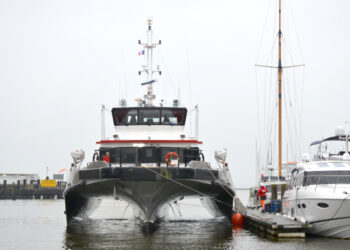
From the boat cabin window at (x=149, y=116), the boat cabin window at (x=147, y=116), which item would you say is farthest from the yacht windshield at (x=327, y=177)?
the boat cabin window at (x=149, y=116)

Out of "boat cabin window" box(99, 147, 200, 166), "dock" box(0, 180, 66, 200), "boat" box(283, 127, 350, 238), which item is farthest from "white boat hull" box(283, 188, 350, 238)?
"dock" box(0, 180, 66, 200)

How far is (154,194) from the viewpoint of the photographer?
2053 centimetres

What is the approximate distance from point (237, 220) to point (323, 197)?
7703mm

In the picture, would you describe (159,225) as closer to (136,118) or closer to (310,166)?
(136,118)

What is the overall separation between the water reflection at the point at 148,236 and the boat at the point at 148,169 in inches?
30.3

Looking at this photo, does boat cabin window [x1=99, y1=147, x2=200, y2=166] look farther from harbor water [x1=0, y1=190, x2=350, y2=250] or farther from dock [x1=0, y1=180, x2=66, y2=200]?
dock [x1=0, y1=180, x2=66, y2=200]

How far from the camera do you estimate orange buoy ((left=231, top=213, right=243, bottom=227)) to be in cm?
2530

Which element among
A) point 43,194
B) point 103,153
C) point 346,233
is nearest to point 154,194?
point 103,153

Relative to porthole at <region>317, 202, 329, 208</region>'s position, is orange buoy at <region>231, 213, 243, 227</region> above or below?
below

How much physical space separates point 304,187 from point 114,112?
29.9 feet

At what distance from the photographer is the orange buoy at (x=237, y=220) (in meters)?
25.3

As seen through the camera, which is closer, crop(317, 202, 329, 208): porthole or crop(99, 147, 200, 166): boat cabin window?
crop(317, 202, 329, 208): porthole

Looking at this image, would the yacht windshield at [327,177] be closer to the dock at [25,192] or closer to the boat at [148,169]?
the boat at [148,169]

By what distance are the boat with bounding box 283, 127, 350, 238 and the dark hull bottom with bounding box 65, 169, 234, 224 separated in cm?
306
